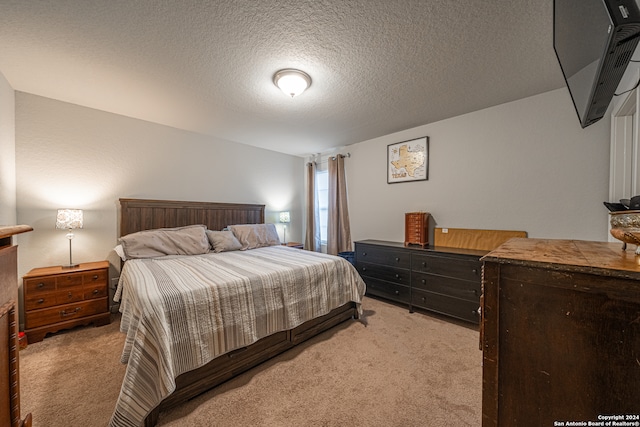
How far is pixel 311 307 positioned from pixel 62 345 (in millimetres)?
2323

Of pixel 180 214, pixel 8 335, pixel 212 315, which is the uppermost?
pixel 180 214

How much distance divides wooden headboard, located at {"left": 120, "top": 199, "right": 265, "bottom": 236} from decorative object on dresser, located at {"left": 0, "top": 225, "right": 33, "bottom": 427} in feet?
7.58

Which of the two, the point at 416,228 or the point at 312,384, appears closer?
the point at 312,384

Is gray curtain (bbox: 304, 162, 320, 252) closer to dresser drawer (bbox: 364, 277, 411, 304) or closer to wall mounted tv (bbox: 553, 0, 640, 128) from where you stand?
dresser drawer (bbox: 364, 277, 411, 304)

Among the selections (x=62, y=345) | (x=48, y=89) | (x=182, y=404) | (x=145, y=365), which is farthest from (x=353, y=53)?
(x=62, y=345)

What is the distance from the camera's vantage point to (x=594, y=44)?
0.94 m

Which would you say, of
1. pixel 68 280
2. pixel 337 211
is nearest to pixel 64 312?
pixel 68 280

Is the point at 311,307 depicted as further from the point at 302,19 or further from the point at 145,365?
the point at 302,19

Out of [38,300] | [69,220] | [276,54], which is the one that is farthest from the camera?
[69,220]

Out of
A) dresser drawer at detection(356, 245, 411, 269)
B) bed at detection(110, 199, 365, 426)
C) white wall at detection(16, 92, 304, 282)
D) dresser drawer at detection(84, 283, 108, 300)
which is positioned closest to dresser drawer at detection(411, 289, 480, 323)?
dresser drawer at detection(356, 245, 411, 269)

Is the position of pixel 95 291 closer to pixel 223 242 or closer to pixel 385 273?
pixel 223 242

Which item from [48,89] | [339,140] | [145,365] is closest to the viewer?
[145,365]

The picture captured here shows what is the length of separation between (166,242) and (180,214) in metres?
0.65

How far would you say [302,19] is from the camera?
1.50 metres
